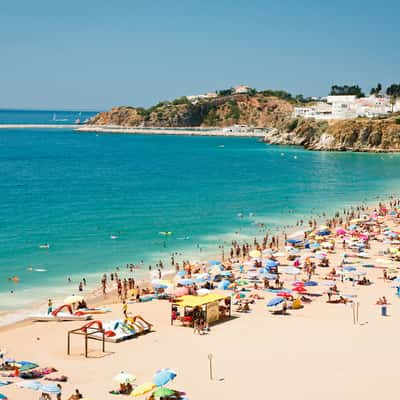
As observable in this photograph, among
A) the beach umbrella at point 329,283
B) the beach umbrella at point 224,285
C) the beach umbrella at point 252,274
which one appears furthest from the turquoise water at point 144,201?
the beach umbrella at point 329,283

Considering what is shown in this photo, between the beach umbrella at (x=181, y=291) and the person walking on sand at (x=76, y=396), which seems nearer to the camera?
the person walking on sand at (x=76, y=396)

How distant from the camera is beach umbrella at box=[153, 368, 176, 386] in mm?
16141

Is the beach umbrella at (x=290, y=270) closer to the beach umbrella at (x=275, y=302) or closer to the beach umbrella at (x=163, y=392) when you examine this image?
the beach umbrella at (x=275, y=302)

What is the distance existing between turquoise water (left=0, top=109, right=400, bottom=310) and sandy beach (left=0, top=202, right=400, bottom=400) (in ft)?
22.2

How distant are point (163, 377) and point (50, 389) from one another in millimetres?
2844

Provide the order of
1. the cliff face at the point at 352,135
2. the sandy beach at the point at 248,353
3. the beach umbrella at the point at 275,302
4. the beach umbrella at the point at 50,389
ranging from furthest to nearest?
1. the cliff face at the point at 352,135
2. the beach umbrella at the point at 275,302
3. the sandy beach at the point at 248,353
4. the beach umbrella at the point at 50,389

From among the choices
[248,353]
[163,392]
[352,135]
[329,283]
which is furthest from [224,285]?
[352,135]

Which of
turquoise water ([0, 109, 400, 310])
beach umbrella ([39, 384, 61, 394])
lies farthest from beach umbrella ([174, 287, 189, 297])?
beach umbrella ([39, 384, 61, 394])

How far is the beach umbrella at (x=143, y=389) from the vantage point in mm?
15711

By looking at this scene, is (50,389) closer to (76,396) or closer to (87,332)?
(76,396)

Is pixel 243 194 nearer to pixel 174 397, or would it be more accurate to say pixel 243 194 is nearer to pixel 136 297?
pixel 136 297

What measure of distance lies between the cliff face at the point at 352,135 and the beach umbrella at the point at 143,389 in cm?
10209

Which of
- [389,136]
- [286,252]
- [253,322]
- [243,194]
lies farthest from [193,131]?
[253,322]

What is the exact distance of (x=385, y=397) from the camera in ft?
52.0
